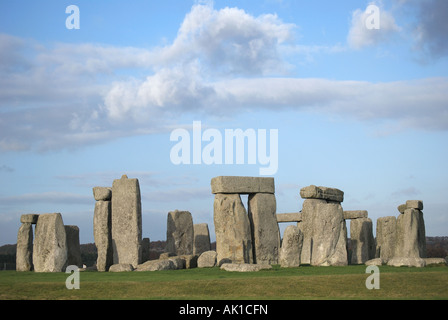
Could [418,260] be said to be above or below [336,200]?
below

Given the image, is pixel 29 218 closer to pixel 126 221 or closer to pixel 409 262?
pixel 126 221

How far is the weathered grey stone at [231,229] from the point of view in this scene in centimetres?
2145

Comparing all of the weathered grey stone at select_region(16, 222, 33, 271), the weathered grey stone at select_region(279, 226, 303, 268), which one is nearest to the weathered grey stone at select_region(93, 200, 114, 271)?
the weathered grey stone at select_region(16, 222, 33, 271)

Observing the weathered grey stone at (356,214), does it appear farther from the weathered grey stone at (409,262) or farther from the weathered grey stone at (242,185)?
the weathered grey stone at (409,262)

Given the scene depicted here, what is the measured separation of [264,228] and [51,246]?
705cm

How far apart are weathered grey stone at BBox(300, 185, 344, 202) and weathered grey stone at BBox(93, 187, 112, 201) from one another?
21.4ft

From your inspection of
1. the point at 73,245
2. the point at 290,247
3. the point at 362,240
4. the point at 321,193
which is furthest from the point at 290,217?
the point at 73,245

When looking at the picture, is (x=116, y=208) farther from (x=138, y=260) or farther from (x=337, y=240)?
(x=337, y=240)

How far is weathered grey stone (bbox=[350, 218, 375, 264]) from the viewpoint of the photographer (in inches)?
959

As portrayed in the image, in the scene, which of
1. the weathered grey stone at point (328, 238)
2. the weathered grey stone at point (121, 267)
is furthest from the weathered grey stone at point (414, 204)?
the weathered grey stone at point (121, 267)
